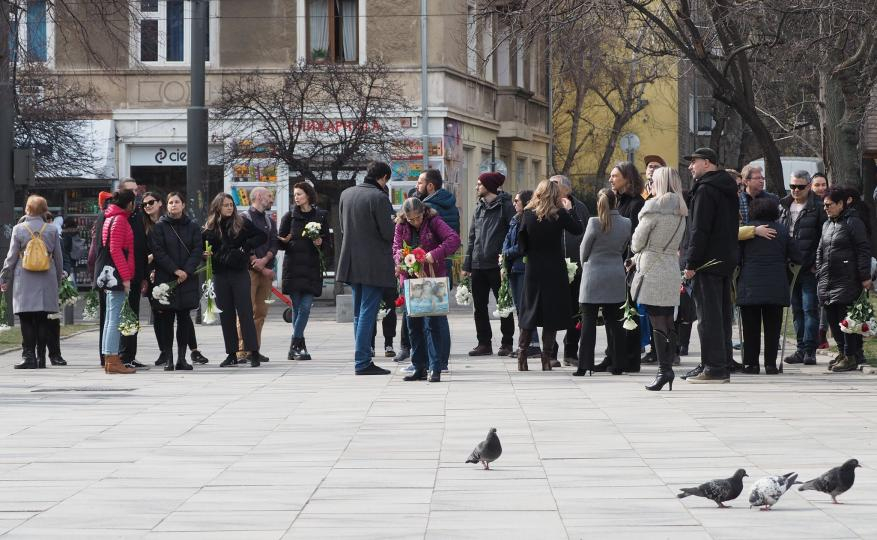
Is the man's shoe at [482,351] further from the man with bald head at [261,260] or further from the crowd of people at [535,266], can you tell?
the man with bald head at [261,260]

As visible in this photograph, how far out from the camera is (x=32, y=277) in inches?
648

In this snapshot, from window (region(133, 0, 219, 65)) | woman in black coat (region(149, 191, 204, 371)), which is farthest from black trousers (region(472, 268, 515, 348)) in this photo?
window (region(133, 0, 219, 65))

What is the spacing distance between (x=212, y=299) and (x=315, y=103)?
15907mm

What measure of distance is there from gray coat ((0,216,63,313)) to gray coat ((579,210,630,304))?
18.1ft

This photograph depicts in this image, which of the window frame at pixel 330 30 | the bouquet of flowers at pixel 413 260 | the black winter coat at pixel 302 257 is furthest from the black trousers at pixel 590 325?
the window frame at pixel 330 30

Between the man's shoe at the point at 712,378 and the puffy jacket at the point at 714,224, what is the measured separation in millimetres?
855

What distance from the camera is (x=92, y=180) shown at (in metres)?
36.7

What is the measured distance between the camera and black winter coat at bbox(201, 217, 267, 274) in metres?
16.1

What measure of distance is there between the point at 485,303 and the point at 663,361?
14.7ft

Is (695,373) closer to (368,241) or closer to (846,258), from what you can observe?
(846,258)

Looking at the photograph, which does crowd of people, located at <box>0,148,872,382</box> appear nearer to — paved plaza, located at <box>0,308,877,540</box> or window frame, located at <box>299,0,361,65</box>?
paved plaza, located at <box>0,308,877,540</box>

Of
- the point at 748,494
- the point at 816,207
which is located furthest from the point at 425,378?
the point at 748,494

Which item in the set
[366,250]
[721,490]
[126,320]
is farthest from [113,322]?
[721,490]

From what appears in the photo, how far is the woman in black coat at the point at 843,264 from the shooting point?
14.8 meters
